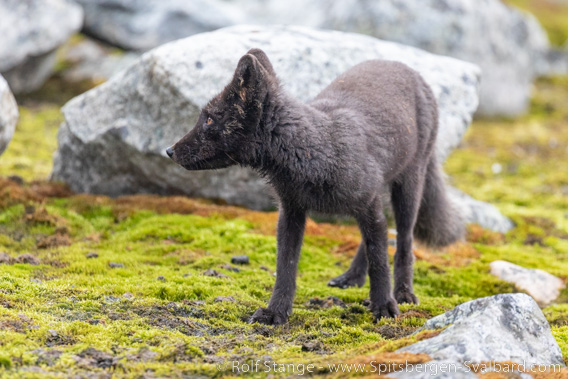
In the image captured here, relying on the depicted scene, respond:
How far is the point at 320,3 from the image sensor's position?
26969 mm

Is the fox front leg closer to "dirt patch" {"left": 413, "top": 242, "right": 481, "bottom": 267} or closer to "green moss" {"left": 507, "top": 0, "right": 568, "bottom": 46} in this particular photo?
"dirt patch" {"left": 413, "top": 242, "right": 481, "bottom": 267}

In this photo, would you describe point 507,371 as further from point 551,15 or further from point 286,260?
point 551,15

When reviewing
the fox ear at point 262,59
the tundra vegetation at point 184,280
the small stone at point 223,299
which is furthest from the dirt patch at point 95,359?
the fox ear at point 262,59

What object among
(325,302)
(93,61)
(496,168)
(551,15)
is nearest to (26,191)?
(325,302)

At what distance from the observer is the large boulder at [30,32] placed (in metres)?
17.8

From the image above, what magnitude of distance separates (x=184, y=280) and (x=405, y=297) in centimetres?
302

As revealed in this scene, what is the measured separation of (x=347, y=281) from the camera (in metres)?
9.65

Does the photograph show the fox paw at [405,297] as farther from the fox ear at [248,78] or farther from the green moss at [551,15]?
the green moss at [551,15]

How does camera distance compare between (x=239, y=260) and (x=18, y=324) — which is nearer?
(x=18, y=324)

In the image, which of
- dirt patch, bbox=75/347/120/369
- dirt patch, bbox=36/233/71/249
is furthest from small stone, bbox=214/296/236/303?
dirt patch, bbox=36/233/71/249

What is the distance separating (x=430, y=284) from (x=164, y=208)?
4.97 meters

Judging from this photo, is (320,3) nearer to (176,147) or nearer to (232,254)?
(232,254)

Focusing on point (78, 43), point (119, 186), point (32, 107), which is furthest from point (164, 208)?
point (78, 43)

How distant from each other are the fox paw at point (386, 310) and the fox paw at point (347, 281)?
167cm
